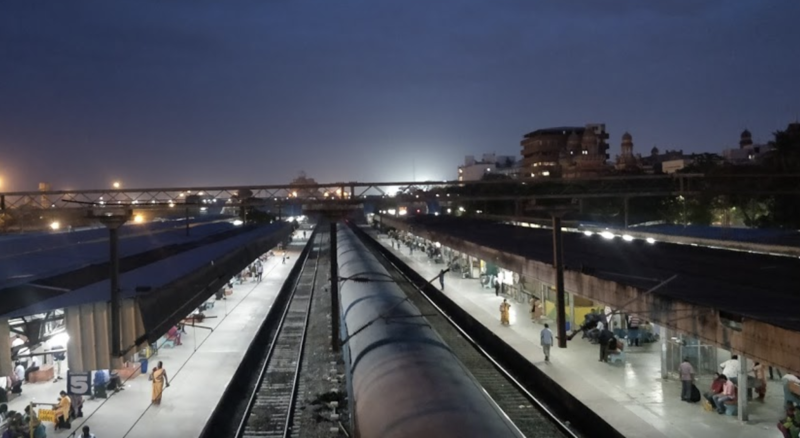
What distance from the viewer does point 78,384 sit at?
1252cm

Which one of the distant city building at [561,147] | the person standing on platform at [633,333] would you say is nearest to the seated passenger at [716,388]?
the person standing on platform at [633,333]

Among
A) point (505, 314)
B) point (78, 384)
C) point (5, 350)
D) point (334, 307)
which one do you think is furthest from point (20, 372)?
point (505, 314)

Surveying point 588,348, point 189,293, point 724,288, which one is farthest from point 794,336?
point 588,348

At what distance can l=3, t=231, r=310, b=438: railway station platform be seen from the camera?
40.8 feet

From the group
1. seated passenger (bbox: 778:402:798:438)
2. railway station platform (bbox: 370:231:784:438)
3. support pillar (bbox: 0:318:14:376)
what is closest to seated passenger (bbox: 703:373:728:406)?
railway station platform (bbox: 370:231:784:438)

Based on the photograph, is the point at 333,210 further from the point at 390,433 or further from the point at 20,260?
the point at 390,433

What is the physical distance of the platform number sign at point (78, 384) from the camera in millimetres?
12492

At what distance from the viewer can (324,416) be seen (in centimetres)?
1308

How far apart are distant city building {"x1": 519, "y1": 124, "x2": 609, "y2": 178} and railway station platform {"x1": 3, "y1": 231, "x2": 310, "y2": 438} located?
95433 mm

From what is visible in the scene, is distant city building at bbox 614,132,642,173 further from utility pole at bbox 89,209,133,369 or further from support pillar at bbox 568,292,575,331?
utility pole at bbox 89,209,133,369

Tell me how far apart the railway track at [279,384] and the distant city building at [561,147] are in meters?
92.1

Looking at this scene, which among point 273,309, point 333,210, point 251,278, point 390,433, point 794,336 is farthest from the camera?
point 251,278

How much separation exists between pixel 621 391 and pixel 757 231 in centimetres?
1480

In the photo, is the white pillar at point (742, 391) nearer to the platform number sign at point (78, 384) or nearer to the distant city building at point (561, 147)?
the platform number sign at point (78, 384)
